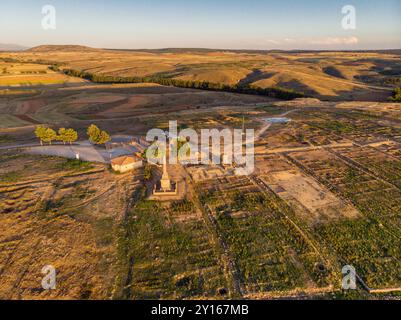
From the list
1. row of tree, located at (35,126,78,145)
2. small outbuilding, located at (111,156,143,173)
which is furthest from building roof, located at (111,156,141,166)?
row of tree, located at (35,126,78,145)

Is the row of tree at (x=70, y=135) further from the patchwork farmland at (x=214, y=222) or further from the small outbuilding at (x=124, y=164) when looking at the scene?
the small outbuilding at (x=124, y=164)

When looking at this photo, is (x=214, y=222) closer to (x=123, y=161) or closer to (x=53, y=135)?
(x=123, y=161)

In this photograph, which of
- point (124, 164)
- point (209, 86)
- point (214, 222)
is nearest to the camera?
point (214, 222)

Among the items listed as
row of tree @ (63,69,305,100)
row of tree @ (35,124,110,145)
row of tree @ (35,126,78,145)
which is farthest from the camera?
row of tree @ (63,69,305,100)

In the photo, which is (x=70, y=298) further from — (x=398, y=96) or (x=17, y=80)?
(x=17, y=80)

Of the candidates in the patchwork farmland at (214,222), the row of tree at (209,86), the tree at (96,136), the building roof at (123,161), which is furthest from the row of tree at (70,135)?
the row of tree at (209,86)

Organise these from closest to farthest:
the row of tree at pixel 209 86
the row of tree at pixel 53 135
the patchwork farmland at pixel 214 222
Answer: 1. the patchwork farmland at pixel 214 222
2. the row of tree at pixel 53 135
3. the row of tree at pixel 209 86

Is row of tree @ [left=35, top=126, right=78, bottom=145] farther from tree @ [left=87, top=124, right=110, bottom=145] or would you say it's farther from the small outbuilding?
the small outbuilding

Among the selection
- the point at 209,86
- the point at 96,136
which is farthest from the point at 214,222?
the point at 209,86

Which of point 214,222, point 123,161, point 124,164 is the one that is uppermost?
point 123,161

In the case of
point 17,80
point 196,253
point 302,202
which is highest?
point 17,80
